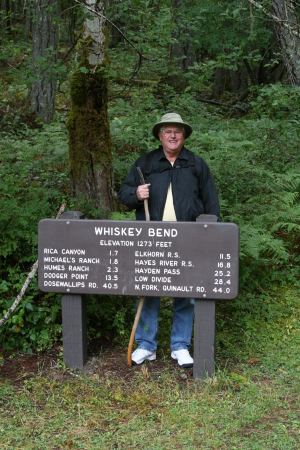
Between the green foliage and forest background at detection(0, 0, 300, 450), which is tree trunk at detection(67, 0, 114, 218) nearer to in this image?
forest background at detection(0, 0, 300, 450)

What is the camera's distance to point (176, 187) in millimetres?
4461

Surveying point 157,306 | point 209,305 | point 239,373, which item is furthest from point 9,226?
point 239,373

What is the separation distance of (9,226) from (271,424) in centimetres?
313

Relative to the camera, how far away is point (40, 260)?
436 centimetres

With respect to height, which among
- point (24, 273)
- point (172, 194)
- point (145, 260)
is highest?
point (172, 194)

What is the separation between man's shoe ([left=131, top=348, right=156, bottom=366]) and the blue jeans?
0.12ft

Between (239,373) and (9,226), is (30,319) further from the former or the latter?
(239,373)

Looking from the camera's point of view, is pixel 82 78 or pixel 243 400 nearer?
pixel 243 400

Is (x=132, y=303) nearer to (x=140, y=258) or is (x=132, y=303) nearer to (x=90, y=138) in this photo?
(x=140, y=258)

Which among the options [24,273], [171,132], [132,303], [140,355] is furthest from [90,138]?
[140,355]

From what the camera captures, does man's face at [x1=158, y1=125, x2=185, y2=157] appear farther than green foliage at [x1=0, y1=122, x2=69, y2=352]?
No

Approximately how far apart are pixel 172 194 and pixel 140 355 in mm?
1497

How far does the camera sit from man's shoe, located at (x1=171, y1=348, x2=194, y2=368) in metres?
4.53

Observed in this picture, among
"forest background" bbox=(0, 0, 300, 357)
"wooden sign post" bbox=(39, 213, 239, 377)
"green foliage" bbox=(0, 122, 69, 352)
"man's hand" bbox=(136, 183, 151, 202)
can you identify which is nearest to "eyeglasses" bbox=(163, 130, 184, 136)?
"man's hand" bbox=(136, 183, 151, 202)
